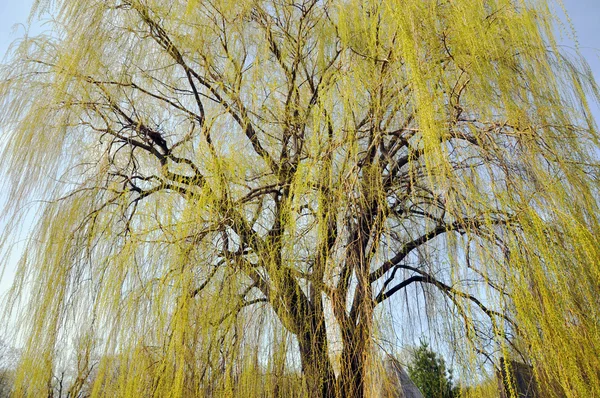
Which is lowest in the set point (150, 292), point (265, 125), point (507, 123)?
point (150, 292)

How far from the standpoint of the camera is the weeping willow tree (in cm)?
161

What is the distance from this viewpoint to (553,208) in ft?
5.21

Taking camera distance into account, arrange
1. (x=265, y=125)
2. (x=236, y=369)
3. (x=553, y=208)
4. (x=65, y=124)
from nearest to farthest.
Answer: (x=553, y=208) → (x=236, y=369) → (x=65, y=124) → (x=265, y=125)

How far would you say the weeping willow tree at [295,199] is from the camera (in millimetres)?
1609

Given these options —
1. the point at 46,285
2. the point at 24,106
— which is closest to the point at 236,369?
the point at 46,285

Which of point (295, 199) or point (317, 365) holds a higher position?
point (295, 199)

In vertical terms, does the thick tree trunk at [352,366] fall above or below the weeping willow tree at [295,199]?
below

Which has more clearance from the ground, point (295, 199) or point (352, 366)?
point (295, 199)

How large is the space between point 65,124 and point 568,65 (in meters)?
2.36

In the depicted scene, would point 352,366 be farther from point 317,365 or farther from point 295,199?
point 295,199

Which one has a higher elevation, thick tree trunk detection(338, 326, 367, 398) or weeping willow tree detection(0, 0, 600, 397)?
weeping willow tree detection(0, 0, 600, 397)

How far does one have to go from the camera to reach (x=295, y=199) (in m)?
1.89

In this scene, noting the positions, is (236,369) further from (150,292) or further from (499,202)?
(499,202)

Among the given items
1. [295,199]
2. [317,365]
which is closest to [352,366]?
[317,365]
